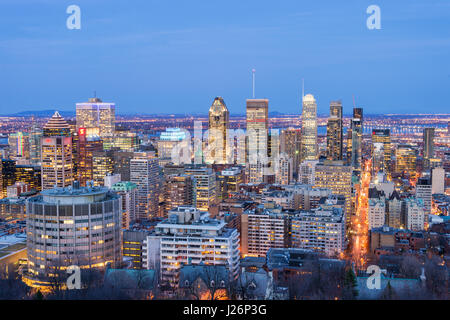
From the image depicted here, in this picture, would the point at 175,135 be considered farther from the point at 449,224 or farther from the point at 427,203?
the point at 449,224

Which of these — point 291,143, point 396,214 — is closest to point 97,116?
point 291,143

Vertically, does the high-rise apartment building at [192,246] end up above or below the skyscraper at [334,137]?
below

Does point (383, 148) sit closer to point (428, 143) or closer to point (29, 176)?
point (428, 143)

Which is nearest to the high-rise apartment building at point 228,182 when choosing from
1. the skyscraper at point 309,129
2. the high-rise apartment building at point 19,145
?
the skyscraper at point 309,129

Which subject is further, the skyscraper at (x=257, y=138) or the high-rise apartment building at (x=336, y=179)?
the skyscraper at (x=257, y=138)

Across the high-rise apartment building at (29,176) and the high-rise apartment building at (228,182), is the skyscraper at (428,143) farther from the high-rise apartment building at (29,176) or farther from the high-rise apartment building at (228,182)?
the high-rise apartment building at (29,176)

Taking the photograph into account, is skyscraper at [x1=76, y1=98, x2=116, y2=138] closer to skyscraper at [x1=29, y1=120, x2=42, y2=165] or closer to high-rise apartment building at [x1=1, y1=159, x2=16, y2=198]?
skyscraper at [x1=29, y1=120, x2=42, y2=165]

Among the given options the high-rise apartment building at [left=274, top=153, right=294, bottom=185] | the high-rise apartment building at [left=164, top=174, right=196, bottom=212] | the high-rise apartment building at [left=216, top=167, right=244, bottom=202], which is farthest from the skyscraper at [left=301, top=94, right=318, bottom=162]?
the high-rise apartment building at [left=164, top=174, right=196, bottom=212]

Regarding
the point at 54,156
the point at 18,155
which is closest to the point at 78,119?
the point at 18,155
